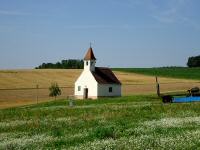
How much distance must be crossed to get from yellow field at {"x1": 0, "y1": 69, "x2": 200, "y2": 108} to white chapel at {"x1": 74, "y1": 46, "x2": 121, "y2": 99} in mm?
10294

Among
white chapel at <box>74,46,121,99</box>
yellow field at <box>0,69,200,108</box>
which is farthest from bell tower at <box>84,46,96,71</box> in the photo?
yellow field at <box>0,69,200,108</box>

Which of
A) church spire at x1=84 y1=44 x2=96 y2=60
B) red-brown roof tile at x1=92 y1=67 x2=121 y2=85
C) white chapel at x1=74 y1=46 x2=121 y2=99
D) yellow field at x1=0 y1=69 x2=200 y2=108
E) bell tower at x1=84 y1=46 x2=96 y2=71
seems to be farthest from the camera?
yellow field at x1=0 y1=69 x2=200 y2=108

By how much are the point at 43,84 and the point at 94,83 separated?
122 ft

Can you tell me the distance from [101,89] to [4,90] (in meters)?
29.1

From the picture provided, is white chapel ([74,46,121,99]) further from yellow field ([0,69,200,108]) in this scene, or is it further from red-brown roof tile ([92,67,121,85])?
yellow field ([0,69,200,108])

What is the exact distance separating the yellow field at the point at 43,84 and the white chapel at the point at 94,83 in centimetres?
1029

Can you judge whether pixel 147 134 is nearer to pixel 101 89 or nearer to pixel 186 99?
pixel 186 99

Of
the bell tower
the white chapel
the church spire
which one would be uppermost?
the church spire

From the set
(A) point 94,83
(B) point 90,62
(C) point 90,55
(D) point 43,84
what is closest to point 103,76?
(A) point 94,83

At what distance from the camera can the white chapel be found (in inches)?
3378

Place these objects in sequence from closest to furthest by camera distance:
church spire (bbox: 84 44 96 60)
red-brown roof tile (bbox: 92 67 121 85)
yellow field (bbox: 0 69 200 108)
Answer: red-brown roof tile (bbox: 92 67 121 85)
church spire (bbox: 84 44 96 60)
yellow field (bbox: 0 69 200 108)

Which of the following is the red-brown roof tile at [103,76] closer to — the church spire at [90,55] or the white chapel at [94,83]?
the white chapel at [94,83]

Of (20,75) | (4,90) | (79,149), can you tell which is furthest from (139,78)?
(79,149)

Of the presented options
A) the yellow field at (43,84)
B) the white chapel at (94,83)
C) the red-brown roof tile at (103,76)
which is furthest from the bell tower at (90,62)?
the yellow field at (43,84)
